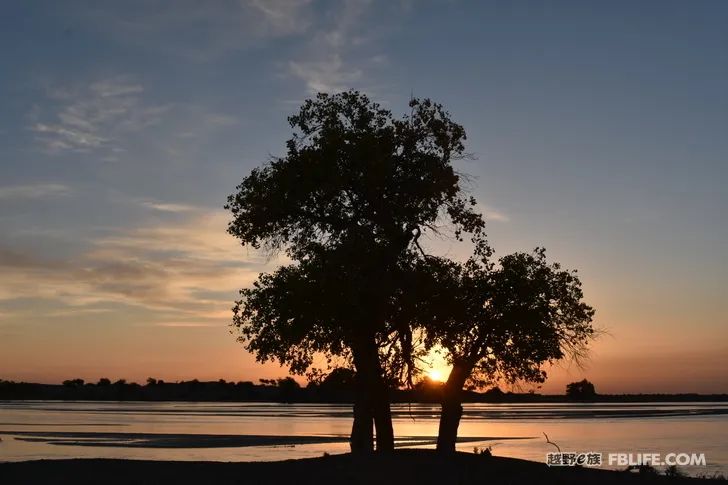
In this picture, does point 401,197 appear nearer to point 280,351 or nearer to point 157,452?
point 280,351

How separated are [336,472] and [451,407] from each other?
9.57 meters

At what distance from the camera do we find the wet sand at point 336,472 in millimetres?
27234

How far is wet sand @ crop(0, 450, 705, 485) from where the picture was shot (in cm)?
2723

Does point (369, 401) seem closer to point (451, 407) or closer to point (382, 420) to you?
point (382, 420)

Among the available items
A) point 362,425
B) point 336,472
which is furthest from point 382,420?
point 336,472

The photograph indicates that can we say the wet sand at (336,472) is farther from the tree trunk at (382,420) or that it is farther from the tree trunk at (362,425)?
the tree trunk at (362,425)

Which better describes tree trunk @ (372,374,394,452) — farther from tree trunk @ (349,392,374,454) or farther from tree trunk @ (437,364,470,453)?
tree trunk @ (437,364,470,453)

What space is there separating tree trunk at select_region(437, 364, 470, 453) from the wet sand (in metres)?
4.89

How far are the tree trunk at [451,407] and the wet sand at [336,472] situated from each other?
16.1 feet

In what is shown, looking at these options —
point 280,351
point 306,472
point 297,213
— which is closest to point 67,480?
point 306,472

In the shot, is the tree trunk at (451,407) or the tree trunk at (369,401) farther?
the tree trunk at (451,407)

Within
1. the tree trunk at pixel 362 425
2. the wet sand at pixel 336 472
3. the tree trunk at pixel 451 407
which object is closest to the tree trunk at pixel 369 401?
the tree trunk at pixel 362 425

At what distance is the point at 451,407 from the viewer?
35.9m

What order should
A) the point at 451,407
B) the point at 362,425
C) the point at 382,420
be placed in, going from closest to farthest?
1. the point at 382,420
2. the point at 362,425
3. the point at 451,407
